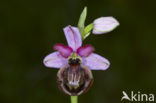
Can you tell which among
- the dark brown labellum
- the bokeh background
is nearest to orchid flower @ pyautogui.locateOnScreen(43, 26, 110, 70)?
the dark brown labellum

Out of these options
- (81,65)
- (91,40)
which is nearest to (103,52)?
(91,40)

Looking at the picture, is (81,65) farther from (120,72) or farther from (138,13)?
(138,13)

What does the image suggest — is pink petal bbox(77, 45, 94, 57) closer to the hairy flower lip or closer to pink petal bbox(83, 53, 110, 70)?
the hairy flower lip

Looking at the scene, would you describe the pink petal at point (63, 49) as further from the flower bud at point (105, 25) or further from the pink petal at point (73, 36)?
the flower bud at point (105, 25)

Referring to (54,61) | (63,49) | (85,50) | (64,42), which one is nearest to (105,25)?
(85,50)

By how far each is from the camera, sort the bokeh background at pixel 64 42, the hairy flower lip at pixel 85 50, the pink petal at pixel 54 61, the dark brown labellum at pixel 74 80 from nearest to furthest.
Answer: the dark brown labellum at pixel 74 80
the hairy flower lip at pixel 85 50
the pink petal at pixel 54 61
the bokeh background at pixel 64 42

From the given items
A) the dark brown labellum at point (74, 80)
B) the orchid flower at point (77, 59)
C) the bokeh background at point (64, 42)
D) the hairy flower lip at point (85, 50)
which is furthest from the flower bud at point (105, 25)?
the bokeh background at point (64, 42)
